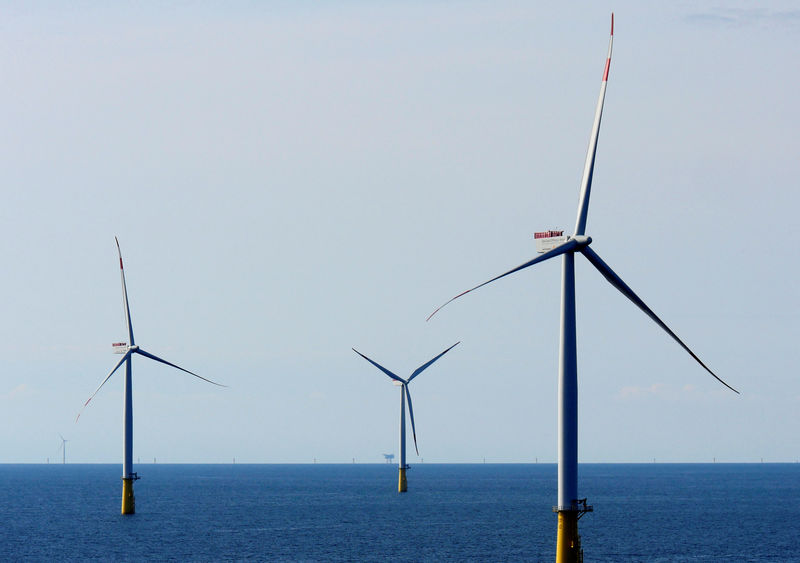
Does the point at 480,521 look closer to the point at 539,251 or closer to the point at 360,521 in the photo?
the point at 360,521

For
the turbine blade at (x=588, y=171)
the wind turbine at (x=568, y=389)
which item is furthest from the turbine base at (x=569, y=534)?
the turbine blade at (x=588, y=171)

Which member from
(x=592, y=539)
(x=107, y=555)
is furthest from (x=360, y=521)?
(x=107, y=555)

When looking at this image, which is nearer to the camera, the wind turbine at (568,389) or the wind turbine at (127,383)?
the wind turbine at (568,389)

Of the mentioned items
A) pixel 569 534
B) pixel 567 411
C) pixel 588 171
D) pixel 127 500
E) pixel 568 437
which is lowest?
pixel 127 500

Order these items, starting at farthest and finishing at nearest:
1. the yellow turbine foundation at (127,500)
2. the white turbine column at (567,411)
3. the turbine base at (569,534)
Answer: the yellow turbine foundation at (127,500), the turbine base at (569,534), the white turbine column at (567,411)

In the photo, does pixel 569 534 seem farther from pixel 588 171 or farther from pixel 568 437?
pixel 588 171

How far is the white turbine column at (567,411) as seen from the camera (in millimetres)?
63875

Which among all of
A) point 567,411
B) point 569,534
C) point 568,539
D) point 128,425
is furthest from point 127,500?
point 567,411

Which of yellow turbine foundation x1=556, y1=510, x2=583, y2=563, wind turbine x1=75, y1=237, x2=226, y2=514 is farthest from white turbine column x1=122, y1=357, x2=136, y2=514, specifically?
yellow turbine foundation x1=556, y1=510, x2=583, y2=563

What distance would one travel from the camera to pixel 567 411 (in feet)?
209

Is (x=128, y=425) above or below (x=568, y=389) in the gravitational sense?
below

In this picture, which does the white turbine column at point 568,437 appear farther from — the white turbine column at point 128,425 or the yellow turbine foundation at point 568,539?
the white turbine column at point 128,425

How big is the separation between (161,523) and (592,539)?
236ft

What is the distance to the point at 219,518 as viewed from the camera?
194 metres
